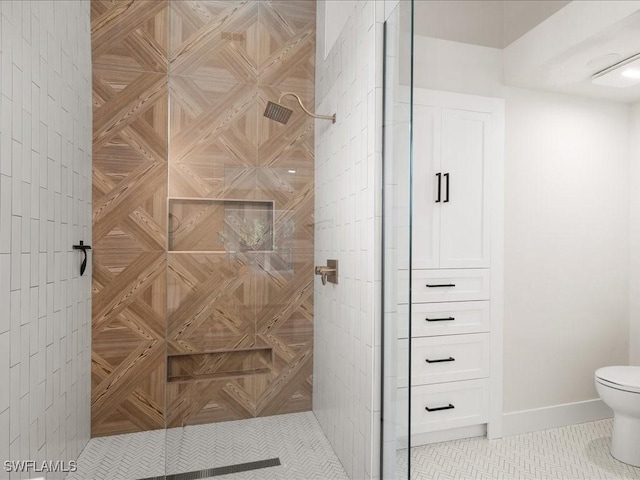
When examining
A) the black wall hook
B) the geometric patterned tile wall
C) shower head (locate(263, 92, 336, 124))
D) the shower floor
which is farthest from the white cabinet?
the black wall hook

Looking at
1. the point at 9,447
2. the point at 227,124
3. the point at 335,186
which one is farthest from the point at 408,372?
the point at 9,447

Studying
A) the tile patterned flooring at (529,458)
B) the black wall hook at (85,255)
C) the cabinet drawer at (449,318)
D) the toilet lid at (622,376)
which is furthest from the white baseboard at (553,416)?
the black wall hook at (85,255)

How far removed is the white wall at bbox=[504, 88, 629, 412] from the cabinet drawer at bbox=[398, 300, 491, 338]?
0.63 ft

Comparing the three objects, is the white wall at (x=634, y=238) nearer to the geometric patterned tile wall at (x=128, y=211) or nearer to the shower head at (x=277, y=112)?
the shower head at (x=277, y=112)

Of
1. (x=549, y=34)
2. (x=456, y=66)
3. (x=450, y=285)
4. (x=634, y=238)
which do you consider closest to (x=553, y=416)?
(x=450, y=285)

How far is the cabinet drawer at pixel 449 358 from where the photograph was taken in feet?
7.05

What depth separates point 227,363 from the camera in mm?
1590

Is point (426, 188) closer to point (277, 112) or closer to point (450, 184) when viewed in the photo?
point (450, 184)

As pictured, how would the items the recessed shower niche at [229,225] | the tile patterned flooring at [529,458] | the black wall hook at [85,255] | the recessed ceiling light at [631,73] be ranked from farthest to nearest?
the black wall hook at [85,255]
the recessed shower niche at [229,225]
the tile patterned flooring at [529,458]
the recessed ceiling light at [631,73]

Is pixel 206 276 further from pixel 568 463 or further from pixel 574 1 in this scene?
pixel 574 1

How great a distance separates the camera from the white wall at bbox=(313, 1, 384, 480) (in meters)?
1.55

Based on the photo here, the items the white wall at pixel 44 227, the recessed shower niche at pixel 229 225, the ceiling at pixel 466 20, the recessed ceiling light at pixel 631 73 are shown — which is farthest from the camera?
the ceiling at pixel 466 20

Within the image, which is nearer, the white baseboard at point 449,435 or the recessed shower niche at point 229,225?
the recessed shower niche at point 229,225

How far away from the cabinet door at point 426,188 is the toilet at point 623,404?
926 mm
